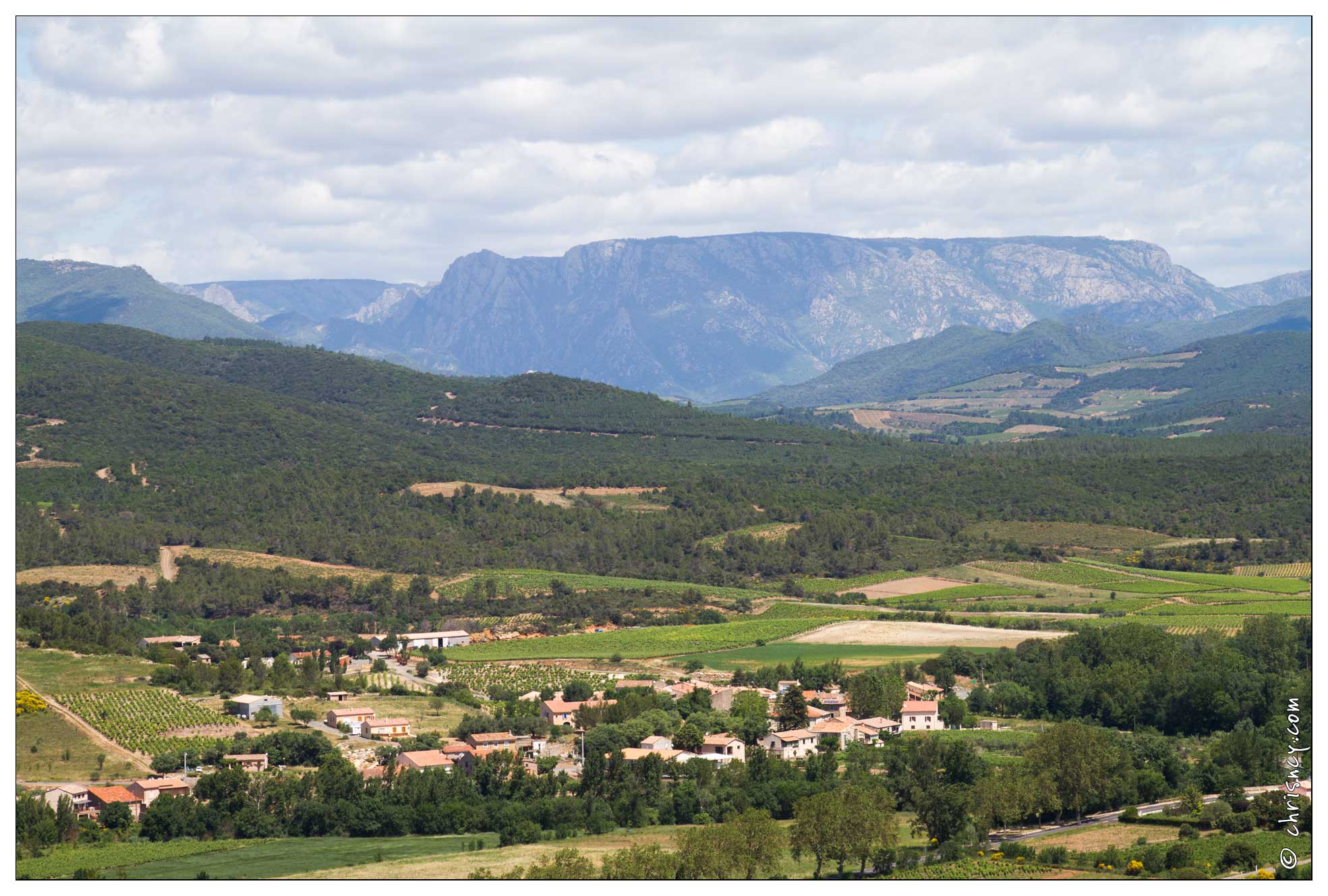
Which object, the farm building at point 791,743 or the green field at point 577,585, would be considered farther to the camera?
the green field at point 577,585

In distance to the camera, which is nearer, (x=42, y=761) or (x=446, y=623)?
(x=42, y=761)

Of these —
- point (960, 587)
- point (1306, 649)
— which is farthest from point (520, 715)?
point (960, 587)

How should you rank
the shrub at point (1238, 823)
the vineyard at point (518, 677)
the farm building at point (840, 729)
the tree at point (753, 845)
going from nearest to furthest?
1. the tree at point (753, 845)
2. the shrub at point (1238, 823)
3. the farm building at point (840, 729)
4. the vineyard at point (518, 677)

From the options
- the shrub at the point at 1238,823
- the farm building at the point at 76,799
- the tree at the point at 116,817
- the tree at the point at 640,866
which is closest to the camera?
the tree at the point at 640,866

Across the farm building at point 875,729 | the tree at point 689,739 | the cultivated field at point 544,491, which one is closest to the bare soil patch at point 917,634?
the farm building at point 875,729

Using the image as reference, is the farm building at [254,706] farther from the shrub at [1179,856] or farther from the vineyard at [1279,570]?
the vineyard at [1279,570]

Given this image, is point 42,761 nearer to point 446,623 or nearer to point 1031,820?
point 1031,820
